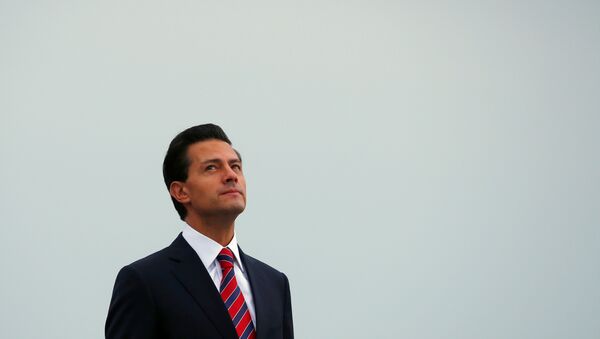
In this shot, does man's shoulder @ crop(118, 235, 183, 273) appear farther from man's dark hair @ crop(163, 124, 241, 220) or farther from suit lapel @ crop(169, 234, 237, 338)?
man's dark hair @ crop(163, 124, 241, 220)

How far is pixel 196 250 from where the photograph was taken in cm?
191

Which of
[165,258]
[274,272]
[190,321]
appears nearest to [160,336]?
[190,321]

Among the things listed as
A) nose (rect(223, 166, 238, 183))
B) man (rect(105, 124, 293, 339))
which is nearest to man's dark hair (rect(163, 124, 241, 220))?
man (rect(105, 124, 293, 339))

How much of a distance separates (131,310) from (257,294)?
35cm

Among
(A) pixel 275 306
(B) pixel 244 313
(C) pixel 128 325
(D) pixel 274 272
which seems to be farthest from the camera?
(D) pixel 274 272

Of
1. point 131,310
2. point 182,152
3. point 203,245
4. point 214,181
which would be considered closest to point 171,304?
point 131,310

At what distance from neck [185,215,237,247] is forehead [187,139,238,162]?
0.16 metres

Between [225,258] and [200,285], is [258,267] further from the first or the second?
[200,285]

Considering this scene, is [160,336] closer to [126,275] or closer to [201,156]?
[126,275]

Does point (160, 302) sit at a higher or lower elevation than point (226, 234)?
lower

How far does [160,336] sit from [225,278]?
24cm

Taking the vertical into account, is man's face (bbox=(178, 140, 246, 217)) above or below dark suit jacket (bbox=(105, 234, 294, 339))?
above

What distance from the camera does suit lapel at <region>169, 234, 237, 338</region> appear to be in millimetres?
1777

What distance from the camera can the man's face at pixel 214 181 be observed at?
1.89 meters
